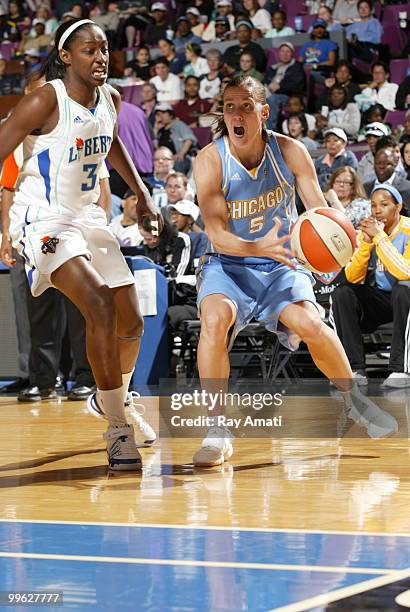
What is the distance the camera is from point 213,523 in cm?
399

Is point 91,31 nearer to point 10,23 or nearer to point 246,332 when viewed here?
point 246,332

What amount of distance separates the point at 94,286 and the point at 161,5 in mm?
14597

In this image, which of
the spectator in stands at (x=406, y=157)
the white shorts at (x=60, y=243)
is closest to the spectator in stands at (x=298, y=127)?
the spectator in stands at (x=406, y=157)

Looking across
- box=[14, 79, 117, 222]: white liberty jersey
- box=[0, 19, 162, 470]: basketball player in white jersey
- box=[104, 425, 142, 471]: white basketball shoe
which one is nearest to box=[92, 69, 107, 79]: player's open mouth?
box=[0, 19, 162, 470]: basketball player in white jersey

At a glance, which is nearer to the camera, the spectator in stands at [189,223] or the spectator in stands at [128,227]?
the spectator in stands at [189,223]

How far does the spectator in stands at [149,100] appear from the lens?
16.0 m

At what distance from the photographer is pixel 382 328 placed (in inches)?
367

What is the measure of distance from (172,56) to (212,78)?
5.69 ft

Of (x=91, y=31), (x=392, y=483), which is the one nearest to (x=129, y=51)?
(x=91, y=31)

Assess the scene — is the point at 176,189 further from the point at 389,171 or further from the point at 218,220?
the point at 218,220

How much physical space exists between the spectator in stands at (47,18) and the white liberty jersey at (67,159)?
1507 centimetres

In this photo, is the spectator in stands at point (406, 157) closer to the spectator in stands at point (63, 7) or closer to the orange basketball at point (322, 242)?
the orange basketball at point (322, 242)

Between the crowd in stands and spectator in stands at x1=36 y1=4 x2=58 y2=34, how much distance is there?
1.0 inches

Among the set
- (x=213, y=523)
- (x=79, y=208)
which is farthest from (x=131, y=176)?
(x=213, y=523)
